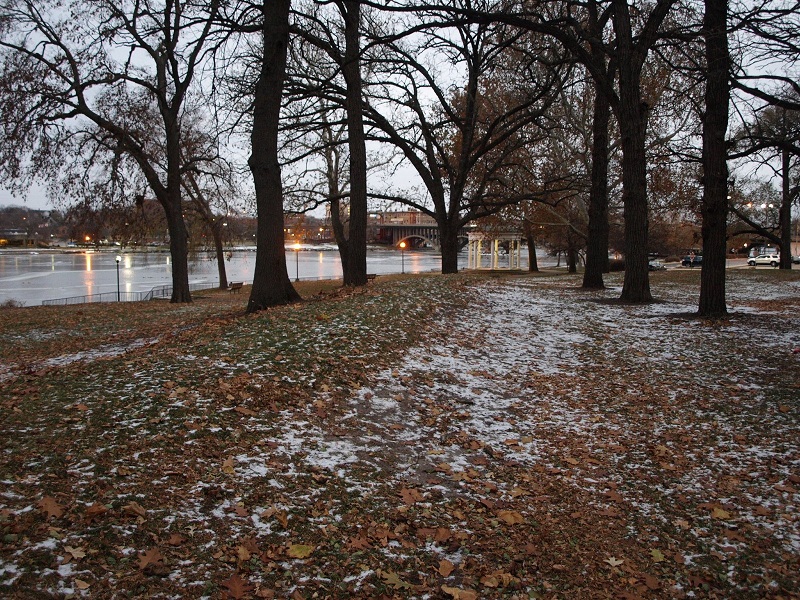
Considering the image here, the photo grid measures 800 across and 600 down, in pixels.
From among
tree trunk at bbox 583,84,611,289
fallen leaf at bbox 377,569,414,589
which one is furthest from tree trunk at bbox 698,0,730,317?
fallen leaf at bbox 377,569,414,589

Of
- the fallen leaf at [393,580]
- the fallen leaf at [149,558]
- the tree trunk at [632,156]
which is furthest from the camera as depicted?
the tree trunk at [632,156]

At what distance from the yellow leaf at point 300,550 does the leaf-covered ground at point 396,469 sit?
0.01 m

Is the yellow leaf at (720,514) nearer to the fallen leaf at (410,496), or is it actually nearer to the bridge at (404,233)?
the fallen leaf at (410,496)

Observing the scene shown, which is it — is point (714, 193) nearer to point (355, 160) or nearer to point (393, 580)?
point (355, 160)

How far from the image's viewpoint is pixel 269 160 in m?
10.7

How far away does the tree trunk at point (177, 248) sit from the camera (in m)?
21.4

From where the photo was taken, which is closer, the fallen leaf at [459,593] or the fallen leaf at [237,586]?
the fallen leaf at [237,586]

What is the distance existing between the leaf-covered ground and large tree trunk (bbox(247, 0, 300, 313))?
2.72m

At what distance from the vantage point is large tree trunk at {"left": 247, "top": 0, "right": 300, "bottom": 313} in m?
10.5

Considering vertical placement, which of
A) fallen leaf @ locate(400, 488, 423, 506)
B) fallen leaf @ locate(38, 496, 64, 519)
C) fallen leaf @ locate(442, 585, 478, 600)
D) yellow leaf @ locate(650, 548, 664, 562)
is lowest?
yellow leaf @ locate(650, 548, 664, 562)

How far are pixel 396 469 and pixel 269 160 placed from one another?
7.79 metres

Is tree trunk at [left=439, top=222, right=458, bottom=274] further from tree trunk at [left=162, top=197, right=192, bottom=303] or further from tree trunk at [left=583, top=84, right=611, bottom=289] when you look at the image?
tree trunk at [left=162, top=197, right=192, bottom=303]

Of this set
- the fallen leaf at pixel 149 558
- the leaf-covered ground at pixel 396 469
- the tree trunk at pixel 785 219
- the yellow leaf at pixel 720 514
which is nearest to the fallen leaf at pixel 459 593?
the leaf-covered ground at pixel 396 469

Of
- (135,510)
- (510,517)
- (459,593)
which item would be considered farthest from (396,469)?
(135,510)
